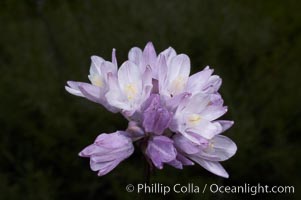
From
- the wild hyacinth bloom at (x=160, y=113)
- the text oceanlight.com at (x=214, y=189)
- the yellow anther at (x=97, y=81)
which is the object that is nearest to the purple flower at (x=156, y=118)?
the wild hyacinth bloom at (x=160, y=113)

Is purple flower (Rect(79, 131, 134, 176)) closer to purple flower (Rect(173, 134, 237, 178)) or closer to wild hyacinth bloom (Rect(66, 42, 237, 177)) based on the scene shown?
wild hyacinth bloom (Rect(66, 42, 237, 177))

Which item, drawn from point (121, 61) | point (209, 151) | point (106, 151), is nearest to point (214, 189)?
point (209, 151)

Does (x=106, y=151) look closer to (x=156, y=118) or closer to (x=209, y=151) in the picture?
(x=156, y=118)

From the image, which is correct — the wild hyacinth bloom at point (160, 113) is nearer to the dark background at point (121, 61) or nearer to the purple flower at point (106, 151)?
the purple flower at point (106, 151)

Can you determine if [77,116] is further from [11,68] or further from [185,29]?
[185,29]

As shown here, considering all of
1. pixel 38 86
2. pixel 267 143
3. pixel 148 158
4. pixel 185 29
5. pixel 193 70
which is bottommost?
pixel 148 158

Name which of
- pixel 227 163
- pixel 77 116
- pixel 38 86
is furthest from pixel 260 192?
pixel 38 86

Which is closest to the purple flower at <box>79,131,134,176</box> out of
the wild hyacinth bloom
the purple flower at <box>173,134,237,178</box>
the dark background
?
the wild hyacinth bloom
